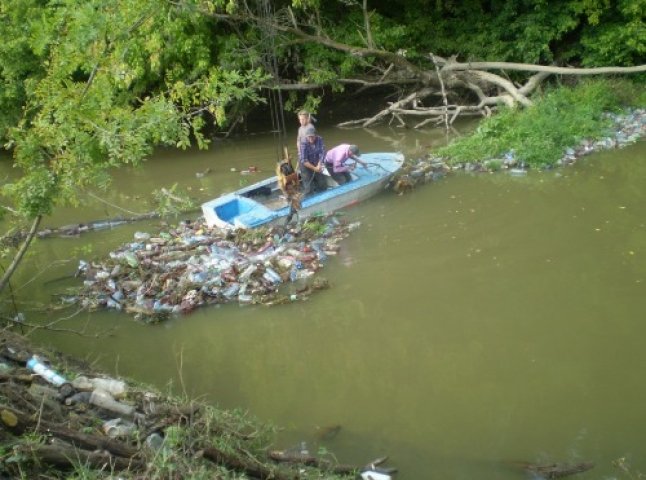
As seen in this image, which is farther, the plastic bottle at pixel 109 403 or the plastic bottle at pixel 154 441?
the plastic bottle at pixel 109 403

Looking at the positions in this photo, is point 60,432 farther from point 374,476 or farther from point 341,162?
point 341,162

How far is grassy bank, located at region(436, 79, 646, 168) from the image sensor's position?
11805mm

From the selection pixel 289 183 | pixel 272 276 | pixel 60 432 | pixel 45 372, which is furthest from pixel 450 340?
pixel 289 183

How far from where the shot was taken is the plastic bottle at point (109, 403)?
450 cm

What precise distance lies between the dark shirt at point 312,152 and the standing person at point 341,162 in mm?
418

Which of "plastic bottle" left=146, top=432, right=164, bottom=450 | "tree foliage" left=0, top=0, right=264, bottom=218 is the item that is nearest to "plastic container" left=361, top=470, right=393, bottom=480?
"plastic bottle" left=146, top=432, right=164, bottom=450

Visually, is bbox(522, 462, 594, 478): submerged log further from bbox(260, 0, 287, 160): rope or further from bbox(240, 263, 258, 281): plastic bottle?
bbox(260, 0, 287, 160): rope

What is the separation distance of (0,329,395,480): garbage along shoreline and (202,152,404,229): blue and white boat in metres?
4.72

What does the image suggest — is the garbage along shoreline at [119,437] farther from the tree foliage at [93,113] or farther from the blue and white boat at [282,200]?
the blue and white boat at [282,200]

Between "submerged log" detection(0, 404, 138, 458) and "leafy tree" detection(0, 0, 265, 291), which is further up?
"leafy tree" detection(0, 0, 265, 291)

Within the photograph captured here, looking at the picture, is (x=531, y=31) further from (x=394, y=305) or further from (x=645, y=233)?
(x=394, y=305)

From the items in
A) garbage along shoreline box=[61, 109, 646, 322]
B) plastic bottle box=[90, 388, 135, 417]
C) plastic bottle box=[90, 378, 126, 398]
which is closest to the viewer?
plastic bottle box=[90, 388, 135, 417]

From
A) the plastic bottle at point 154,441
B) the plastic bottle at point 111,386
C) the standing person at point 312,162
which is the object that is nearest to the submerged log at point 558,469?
the plastic bottle at point 154,441

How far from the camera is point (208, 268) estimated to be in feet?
28.0
